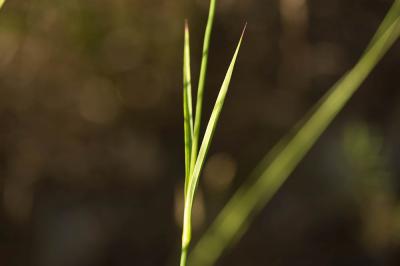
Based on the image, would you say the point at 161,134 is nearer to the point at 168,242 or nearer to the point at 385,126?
the point at 168,242

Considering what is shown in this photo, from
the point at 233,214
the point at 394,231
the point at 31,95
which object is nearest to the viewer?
the point at 233,214

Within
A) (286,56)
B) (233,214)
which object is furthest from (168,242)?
(233,214)

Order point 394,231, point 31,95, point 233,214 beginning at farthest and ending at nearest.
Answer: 1. point 394,231
2. point 31,95
3. point 233,214

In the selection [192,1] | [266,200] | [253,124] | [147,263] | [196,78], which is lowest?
[147,263]

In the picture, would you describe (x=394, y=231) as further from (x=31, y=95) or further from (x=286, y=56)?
(x=31, y=95)

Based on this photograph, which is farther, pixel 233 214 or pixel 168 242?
pixel 168 242

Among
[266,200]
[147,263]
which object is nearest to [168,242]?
[147,263]

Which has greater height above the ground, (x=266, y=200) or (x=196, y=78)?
(x=196, y=78)
